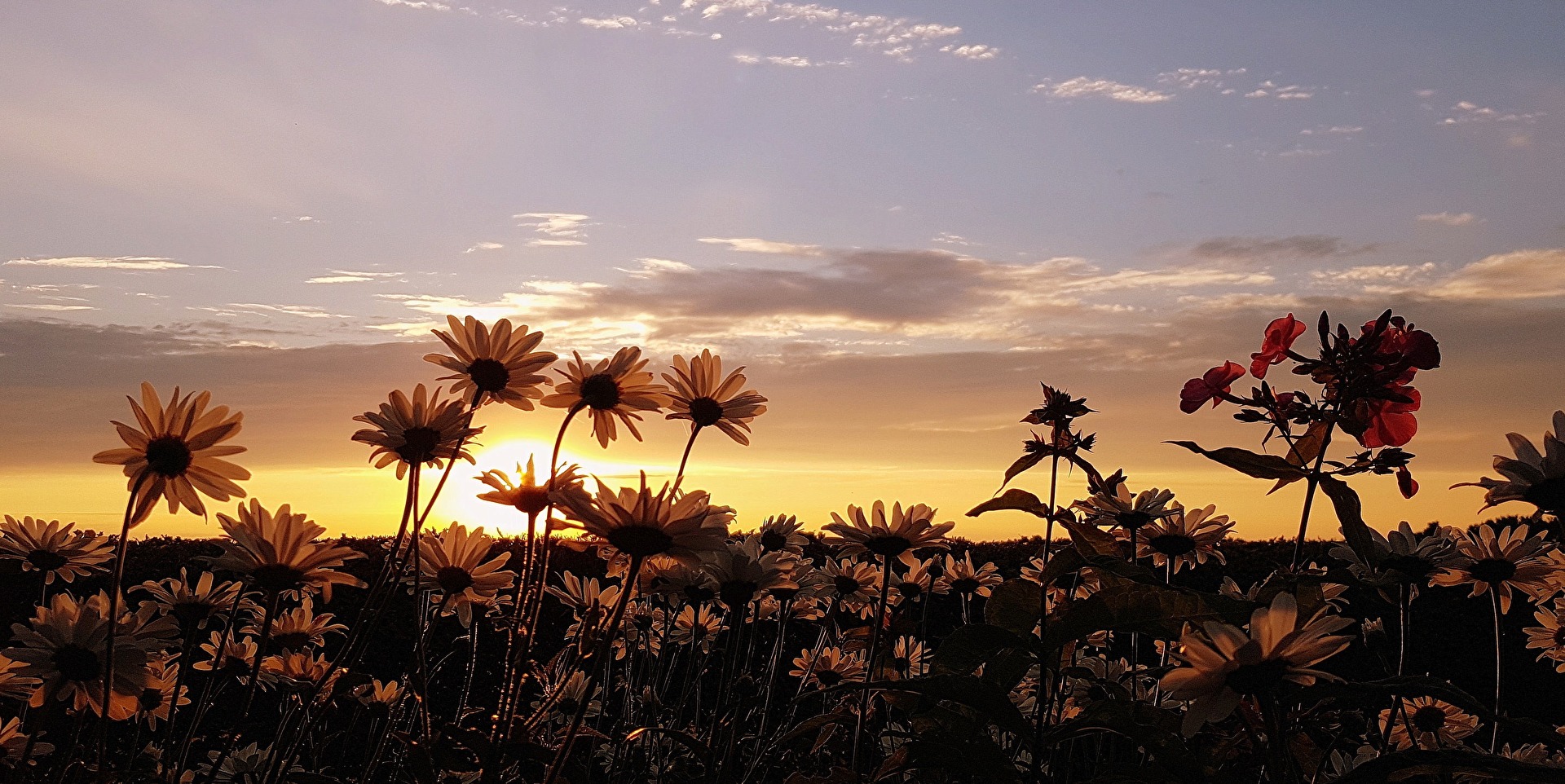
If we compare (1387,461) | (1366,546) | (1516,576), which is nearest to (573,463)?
(1366,546)

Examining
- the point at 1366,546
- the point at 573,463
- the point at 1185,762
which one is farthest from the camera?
the point at 573,463

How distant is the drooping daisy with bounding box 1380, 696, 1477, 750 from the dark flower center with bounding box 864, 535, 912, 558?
1.79m

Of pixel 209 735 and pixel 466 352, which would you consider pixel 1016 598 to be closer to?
pixel 466 352

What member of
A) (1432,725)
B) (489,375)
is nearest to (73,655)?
(489,375)

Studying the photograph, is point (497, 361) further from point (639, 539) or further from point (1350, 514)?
point (1350, 514)

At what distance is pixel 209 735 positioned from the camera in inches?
293

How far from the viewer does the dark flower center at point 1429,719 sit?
181 inches

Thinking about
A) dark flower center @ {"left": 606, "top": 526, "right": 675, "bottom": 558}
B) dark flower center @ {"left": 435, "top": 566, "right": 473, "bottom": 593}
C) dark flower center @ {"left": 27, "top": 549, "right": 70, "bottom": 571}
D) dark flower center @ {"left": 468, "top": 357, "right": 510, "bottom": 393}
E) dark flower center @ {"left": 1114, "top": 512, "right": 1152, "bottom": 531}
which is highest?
dark flower center @ {"left": 468, "top": 357, "right": 510, "bottom": 393}

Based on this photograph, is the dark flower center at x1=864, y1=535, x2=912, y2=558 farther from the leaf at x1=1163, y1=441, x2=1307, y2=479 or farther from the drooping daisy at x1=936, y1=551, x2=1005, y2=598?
the drooping daisy at x1=936, y1=551, x2=1005, y2=598

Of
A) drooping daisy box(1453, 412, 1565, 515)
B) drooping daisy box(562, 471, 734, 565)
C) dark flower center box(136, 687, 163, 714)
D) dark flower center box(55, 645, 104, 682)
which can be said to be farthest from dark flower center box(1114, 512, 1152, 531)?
A: dark flower center box(136, 687, 163, 714)

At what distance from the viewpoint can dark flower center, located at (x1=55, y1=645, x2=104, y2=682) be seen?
2316mm

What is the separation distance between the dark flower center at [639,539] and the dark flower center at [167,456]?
2.79 feet

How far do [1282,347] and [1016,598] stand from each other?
1.07m

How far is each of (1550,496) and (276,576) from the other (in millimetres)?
2685
